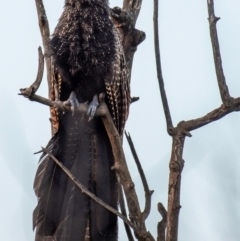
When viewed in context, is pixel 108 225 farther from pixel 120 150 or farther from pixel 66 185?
pixel 120 150

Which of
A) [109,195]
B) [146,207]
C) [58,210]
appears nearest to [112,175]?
[109,195]

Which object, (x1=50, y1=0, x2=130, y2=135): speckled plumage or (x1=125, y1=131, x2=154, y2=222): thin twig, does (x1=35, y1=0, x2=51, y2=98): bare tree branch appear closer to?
(x1=50, y1=0, x2=130, y2=135): speckled plumage

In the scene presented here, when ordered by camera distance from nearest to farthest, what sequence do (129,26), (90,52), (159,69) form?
(159,69) < (90,52) < (129,26)

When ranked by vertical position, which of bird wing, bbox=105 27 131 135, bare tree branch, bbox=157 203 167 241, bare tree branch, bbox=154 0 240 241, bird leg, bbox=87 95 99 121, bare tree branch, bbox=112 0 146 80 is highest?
bare tree branch, bbox=112 0 146 80

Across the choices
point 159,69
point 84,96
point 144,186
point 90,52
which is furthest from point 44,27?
point 144,186

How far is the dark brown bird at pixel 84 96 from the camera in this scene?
264 cm

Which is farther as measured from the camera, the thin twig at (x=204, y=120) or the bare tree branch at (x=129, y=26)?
the bare tree branch at (x=129, y=26)

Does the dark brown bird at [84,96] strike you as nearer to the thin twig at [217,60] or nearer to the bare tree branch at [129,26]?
the bare tree branch at [129,26]

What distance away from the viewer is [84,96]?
295 centimetres

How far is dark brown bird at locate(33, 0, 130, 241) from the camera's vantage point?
2.64 meters

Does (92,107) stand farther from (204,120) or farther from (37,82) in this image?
(204,120)

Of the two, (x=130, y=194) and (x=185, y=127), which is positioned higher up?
(x=185, y=127)

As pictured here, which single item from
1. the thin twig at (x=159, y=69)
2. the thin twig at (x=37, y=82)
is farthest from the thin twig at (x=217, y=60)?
the thin twig at (x=37, y=82)

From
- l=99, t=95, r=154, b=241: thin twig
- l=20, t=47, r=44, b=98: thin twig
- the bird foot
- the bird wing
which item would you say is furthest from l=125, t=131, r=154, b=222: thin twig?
the bird wing
